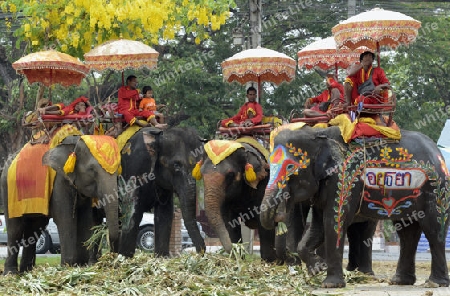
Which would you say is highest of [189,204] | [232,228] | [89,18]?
[89,18]

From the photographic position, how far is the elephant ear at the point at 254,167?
14922 mm

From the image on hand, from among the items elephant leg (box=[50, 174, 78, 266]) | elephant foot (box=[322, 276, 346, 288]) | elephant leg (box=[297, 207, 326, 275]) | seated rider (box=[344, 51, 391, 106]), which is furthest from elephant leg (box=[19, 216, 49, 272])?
seated rider (box=[344, 51, 391, 106])

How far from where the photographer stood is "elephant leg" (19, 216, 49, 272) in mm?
15180

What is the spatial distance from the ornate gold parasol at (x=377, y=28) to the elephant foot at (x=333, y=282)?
11.1 feet

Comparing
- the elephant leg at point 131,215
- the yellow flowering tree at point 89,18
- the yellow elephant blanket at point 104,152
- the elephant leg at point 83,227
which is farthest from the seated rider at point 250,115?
the elephant leg at point 83,227

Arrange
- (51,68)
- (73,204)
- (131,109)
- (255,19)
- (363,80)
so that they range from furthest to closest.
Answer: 1. (255,19)
2. (131,109)
3. (51,68)
4. (73,204)
5. (363,80)

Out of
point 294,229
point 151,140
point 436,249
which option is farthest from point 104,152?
point 436,249

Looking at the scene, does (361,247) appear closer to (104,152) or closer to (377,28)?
(377,28)

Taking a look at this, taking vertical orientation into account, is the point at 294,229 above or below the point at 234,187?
below

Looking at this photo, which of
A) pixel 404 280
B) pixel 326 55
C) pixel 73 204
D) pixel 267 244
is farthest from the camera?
pixel 326 55

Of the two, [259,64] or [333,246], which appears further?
[259,64]

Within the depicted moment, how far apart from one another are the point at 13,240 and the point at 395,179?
565 cm

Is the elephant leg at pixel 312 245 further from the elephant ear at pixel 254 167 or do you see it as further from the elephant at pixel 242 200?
the elephant ear at pixel 254 167

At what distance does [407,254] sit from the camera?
1360 centimetres
